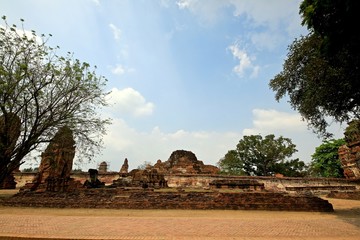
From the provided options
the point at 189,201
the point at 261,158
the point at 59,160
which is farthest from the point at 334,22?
the point at 261,158

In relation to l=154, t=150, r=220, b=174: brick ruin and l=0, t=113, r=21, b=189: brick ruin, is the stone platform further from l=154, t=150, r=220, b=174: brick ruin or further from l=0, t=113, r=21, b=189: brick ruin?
l=154, t=150, r=220, b=174: brick ruin

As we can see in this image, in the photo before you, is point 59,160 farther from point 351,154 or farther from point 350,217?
point 351,154

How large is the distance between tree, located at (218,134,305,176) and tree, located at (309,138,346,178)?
2.05 metres

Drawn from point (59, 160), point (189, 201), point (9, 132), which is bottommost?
point (189, 201)

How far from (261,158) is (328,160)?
862cm

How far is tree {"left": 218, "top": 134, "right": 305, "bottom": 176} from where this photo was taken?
32438 mm

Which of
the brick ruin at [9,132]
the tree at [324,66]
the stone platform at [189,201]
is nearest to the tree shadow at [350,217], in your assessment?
the stone platform at [189,201]

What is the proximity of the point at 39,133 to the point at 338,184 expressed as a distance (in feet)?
77.7

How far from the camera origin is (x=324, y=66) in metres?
8.16

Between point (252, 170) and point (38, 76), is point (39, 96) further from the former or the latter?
point (252, 170)

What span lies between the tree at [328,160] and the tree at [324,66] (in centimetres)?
2412

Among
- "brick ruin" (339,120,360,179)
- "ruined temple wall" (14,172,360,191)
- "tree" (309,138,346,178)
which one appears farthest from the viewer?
"tree" (309,138,346,178)

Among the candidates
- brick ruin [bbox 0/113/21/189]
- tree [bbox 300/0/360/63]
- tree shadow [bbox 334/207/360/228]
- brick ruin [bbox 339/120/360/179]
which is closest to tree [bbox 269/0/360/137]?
tree [bbox 300/0/360/63]

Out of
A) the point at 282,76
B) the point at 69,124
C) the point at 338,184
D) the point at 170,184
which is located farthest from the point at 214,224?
the point at 338,184
